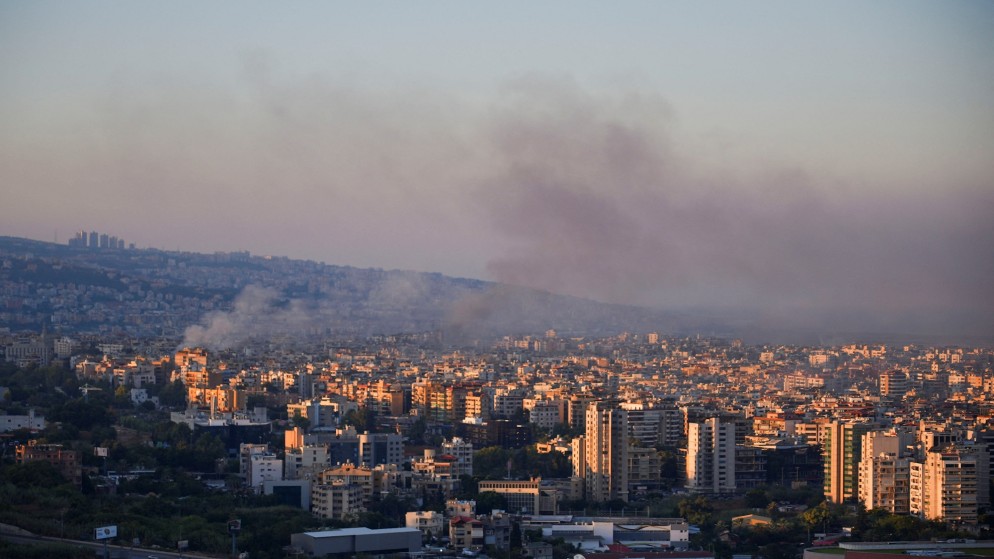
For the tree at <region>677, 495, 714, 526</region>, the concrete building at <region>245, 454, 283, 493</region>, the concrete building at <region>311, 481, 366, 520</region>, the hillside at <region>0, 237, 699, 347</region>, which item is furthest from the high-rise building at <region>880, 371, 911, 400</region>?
the concrete building at <region>311, 481, 366, 520</region>

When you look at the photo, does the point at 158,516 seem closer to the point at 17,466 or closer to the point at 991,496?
the point at 17,466

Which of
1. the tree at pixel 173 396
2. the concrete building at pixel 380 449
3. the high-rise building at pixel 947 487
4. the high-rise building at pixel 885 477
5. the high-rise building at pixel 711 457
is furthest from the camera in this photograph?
the tree at pixel 173 396

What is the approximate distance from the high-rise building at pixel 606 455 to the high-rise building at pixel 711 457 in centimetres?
88

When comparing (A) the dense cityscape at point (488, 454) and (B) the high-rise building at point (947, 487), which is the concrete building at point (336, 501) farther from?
(B) the high-rise building at point (947, 487)

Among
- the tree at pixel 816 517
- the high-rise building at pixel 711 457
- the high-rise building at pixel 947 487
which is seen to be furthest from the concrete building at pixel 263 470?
the high-rise building at pixel 947 487

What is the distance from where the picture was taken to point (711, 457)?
1980 centimetres

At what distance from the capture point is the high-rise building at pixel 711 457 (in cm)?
1962

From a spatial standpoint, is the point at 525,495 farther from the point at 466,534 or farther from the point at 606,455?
the point at 466,534

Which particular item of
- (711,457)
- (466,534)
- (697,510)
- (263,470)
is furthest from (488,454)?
(466,534)

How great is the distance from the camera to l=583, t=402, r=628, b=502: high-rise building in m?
18.8

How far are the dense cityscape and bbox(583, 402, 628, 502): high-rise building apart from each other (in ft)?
0.08

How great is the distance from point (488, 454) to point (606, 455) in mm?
2286

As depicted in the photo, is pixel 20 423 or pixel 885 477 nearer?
pixel 885 477

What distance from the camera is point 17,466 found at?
681 inches
